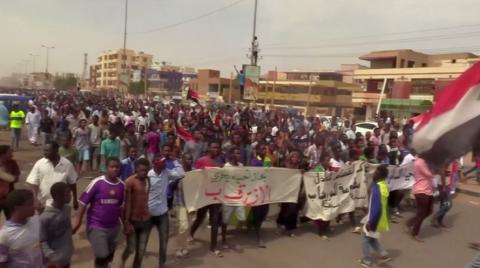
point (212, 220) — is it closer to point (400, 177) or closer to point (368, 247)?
point (368, 247)

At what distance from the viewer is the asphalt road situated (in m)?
6.23

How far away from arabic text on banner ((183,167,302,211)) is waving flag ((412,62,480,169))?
165 inches

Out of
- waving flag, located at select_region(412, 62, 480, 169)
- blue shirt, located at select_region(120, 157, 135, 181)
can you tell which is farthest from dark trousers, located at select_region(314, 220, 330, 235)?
waving flag, located at select_region(412, 62, 480, 169)

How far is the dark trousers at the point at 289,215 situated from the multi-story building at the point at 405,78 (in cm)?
2655

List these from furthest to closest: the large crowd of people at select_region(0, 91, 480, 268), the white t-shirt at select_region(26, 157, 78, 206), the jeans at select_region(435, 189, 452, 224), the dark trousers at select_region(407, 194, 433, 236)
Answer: the jeans at select_region(435, 189, 452, 224)
the dark trousers at select_region(407, 194, 433, 236)
the white t-shirt at select_region(26, 157, 78, 206)
the large crowd of people at select_region(0, 91, 480, 268)

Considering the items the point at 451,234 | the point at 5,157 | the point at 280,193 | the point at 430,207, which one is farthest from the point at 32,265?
the point at 451,234

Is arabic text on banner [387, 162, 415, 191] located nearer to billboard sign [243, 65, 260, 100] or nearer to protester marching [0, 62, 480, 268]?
protester marching [0, 62, 480, 268]

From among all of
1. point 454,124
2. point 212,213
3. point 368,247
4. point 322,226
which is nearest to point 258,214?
point 212,213

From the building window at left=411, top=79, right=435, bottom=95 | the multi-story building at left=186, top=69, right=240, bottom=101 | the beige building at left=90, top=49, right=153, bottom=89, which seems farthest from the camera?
the beige building at left=90, top=49, right=153, bottom=89

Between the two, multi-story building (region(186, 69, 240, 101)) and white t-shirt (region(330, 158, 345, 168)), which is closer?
white t-shirt (region(330, 158, 345, 168))

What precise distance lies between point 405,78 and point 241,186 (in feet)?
134

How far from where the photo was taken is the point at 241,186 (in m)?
7.16

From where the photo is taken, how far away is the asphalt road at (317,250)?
20.5ft

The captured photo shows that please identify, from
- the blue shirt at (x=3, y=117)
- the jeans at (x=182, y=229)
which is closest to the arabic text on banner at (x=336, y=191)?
the jeans at (x=182, y=229)
